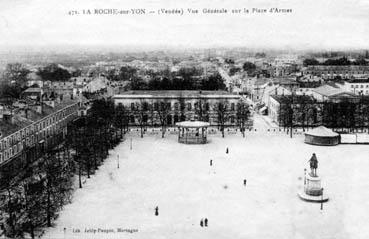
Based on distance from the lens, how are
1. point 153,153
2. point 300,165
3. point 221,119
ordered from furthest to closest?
point 221,119, point 153,153, point 300,165

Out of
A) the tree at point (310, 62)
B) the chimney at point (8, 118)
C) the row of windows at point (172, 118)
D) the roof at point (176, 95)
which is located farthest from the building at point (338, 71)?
the chimney at point (8, 118)

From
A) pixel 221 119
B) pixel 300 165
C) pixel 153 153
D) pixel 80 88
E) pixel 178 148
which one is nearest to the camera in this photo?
pixel 300 165

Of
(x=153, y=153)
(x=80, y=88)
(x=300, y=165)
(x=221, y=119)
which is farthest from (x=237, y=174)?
(x=80, y=88)

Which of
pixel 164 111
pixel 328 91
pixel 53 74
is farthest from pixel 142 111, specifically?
pixel 53 74

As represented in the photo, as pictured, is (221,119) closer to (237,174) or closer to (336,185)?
(237,174)

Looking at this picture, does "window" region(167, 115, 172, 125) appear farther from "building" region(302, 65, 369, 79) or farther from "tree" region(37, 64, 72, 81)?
"building" region(302, 65, 369, 79)

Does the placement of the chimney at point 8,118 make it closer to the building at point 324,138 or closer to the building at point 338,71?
the building at point 324,138
